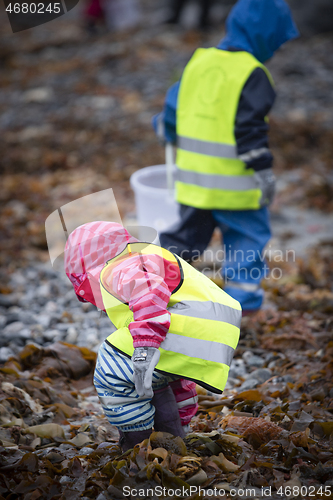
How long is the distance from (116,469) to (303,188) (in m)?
→ 5.35

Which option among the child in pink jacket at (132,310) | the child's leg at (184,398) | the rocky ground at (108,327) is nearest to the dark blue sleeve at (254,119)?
the rocky ground at (108,327)

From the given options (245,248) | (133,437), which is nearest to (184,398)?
(133,437)

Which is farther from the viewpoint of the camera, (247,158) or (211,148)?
(211,148)

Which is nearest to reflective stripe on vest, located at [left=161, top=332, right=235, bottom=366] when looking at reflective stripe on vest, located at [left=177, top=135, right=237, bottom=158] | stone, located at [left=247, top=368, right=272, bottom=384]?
stone, located at [left=247, top=368, right=272, bottom=384]

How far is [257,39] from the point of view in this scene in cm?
334

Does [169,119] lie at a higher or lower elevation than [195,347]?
higher

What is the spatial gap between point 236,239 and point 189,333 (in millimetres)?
1724

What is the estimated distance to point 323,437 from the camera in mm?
2236

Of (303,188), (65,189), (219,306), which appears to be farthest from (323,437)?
(65,189)

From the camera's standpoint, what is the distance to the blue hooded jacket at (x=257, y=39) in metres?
3.19

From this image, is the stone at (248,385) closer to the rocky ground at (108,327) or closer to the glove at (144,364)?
the rocky ground at (108,327)

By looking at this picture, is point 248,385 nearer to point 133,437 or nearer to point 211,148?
point 133,437

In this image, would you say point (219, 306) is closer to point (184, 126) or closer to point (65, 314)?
point (184, 126)

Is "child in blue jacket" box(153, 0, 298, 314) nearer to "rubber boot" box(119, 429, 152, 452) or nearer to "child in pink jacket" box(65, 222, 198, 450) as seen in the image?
"child in pink jacket" box(65, 222, 198, 450)
